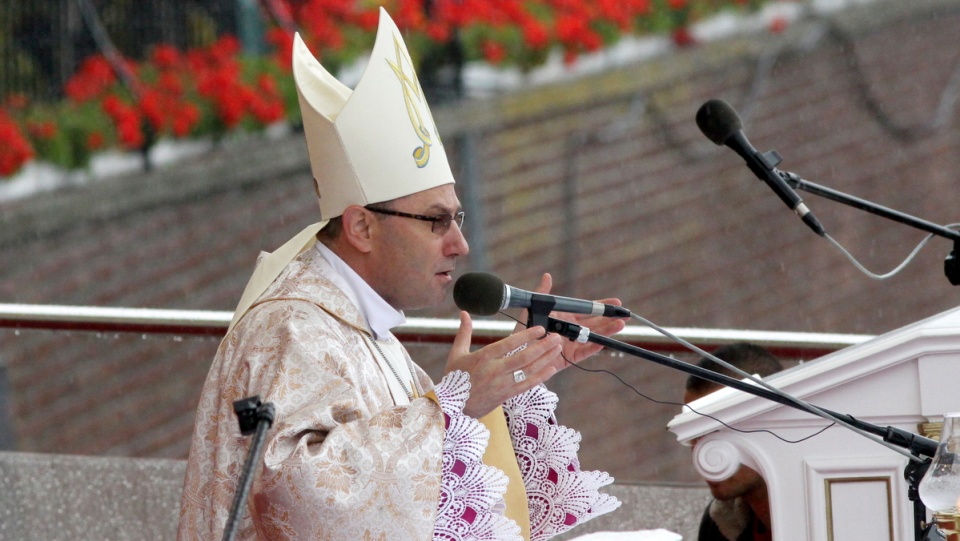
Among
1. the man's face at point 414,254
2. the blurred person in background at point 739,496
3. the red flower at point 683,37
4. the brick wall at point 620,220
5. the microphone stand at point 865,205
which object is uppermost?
the red flower at point 683,37

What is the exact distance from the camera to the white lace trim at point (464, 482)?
88.4 inches

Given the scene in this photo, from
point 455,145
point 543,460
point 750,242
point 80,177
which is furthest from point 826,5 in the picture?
point 543,460

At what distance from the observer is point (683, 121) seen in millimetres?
8023

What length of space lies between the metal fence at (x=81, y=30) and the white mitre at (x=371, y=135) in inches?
175

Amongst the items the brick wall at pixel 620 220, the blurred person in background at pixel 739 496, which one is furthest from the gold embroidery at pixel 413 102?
the brick wall at pixel 620 220

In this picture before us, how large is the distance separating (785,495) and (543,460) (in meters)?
0.50

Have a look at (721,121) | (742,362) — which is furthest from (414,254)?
(742,362)

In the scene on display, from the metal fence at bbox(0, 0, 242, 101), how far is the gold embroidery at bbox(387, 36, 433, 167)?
4518mm

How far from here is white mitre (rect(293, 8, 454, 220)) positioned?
254cm

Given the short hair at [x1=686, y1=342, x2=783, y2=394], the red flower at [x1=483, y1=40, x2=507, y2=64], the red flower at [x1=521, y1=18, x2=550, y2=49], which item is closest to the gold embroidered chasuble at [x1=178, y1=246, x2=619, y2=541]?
the short hair at [x1=686, y1=342, x2=783, y2=394]

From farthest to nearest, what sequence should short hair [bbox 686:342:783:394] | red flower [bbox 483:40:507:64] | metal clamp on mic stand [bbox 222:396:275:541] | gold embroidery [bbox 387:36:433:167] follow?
red flower [bbox 483:40:507:64], short hair [bbox 686:342:783:394], gold embroidery [bbox 387:36:433:167], metal clamp on mic stand [bbox 222:396:275:541]

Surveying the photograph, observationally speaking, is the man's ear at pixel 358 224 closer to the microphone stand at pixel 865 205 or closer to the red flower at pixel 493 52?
the microphone stand at pixel 865 205

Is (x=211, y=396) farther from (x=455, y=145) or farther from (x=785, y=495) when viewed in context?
(x=455, y=145)

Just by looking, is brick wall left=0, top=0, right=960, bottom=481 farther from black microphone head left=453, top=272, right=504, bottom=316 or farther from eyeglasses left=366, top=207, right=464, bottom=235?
black microphone head left=453, top=272, right=504, bottom=316
